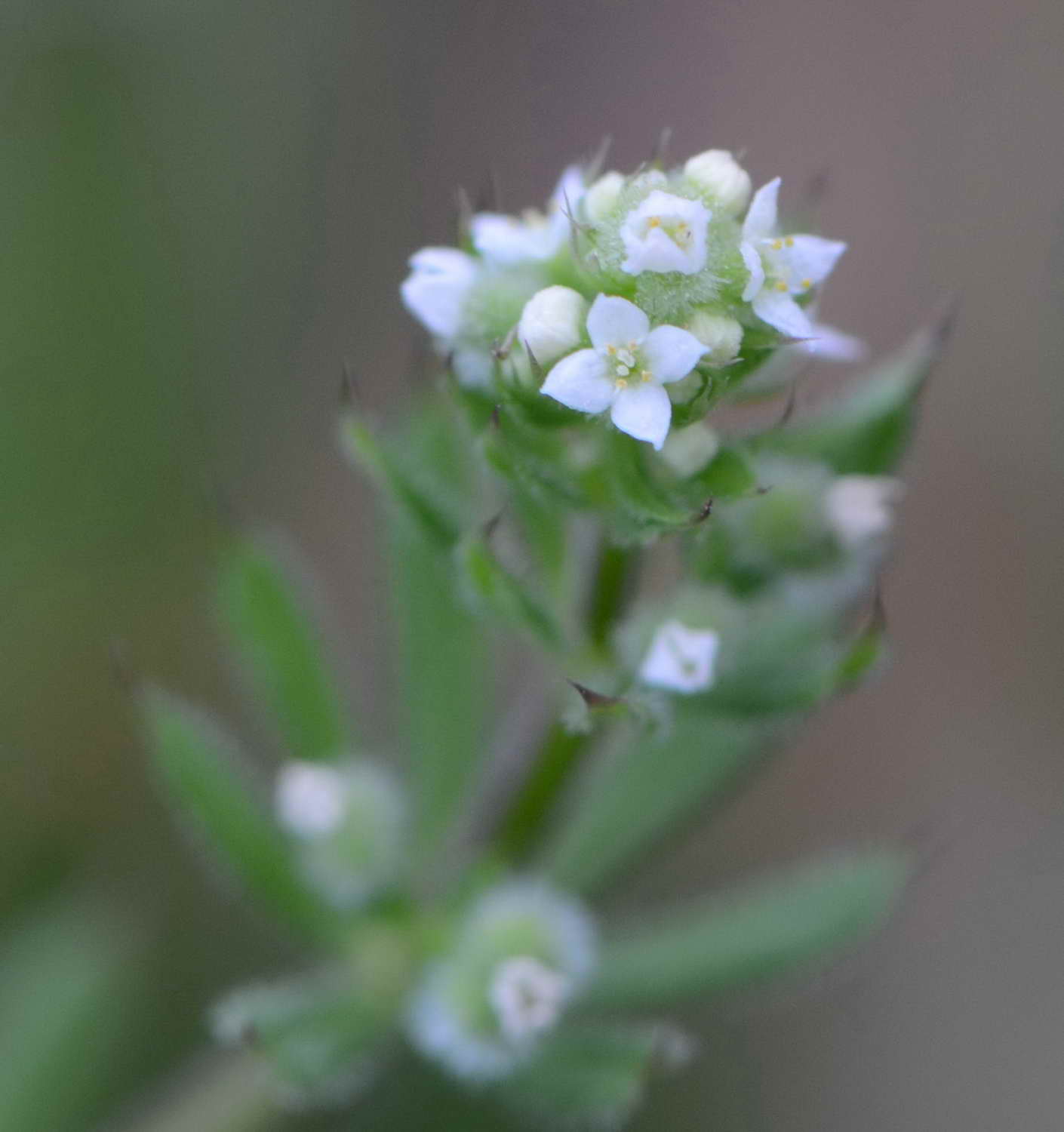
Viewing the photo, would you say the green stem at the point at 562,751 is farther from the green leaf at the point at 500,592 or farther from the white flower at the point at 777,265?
the white flower at the point at 777,265

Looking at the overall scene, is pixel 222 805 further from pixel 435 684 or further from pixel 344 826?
pixel 435 684

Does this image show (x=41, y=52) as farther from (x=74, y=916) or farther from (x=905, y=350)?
(x=905, y=350)

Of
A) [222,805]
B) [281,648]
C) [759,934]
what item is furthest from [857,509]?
[222,805]

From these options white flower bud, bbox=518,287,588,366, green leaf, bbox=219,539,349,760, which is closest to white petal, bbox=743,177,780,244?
white flower bud, bbox=518,287,588,366

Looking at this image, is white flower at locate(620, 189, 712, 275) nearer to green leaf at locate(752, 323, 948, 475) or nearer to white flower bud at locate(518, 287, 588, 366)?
white flower bud at locate(518, 287, 588, 366)

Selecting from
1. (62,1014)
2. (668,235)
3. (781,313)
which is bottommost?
(62,1014)

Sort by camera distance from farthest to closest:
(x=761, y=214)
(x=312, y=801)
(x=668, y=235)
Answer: (x=312, y=801)
(x=761, y=214)
(x=668, y=235)

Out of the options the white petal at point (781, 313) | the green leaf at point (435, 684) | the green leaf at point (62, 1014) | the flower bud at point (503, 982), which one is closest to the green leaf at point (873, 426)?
the white petal at point (781, 313)

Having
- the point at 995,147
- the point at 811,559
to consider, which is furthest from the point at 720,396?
the point at 995,147
